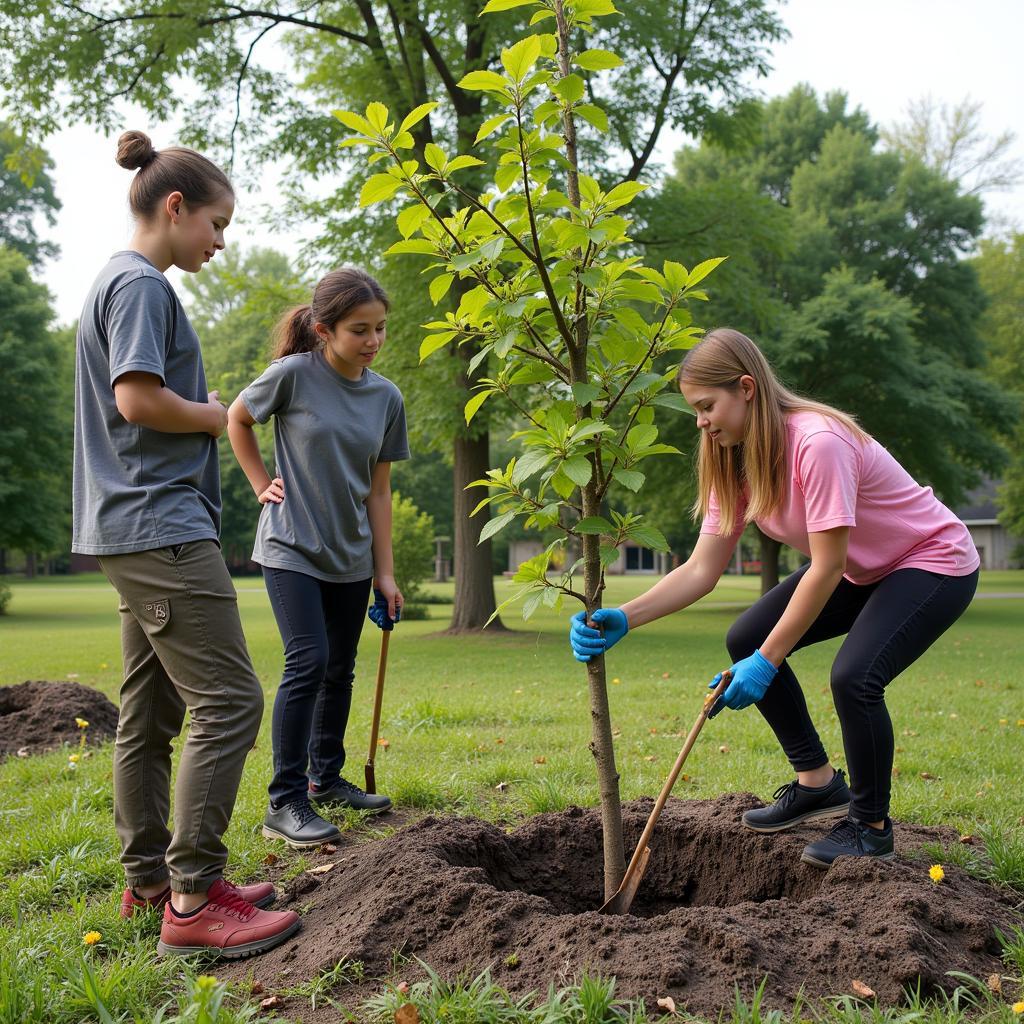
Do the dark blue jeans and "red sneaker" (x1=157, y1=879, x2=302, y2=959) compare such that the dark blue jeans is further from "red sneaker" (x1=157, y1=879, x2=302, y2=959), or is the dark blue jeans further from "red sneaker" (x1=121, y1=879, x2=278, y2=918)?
"red sneaker" (x1=157, y1=879, x2=302, y2=959)

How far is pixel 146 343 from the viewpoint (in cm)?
248

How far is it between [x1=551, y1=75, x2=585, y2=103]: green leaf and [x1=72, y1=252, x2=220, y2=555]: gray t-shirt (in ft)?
3.82

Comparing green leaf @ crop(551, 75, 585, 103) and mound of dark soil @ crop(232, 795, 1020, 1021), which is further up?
green leaf @ crop(551, 75, 585, 103)

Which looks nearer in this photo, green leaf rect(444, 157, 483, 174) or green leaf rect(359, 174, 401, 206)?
green leaf rect(444, 157, 483, 174)

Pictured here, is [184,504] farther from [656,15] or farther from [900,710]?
[656,15]

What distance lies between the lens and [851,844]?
295cm

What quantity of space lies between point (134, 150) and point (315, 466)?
54.5 inches

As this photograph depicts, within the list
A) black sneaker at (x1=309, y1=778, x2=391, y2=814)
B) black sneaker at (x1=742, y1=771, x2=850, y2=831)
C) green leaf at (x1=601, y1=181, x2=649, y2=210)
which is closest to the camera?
green leaf at (x1=601, y1=181, x2=649, y2=210)

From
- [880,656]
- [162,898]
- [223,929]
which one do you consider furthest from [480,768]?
[880,656]

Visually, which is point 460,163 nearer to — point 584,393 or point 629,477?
point 584,393

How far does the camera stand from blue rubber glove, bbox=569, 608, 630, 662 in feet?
9.04

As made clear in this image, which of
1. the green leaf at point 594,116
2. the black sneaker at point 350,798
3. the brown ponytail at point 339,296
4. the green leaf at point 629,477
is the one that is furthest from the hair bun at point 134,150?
the black sneaker at point 350,798

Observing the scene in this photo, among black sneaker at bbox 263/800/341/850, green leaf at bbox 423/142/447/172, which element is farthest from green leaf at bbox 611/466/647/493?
black sneaker at bbox 263/800/341/850

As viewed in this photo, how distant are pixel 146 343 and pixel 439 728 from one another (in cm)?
380
